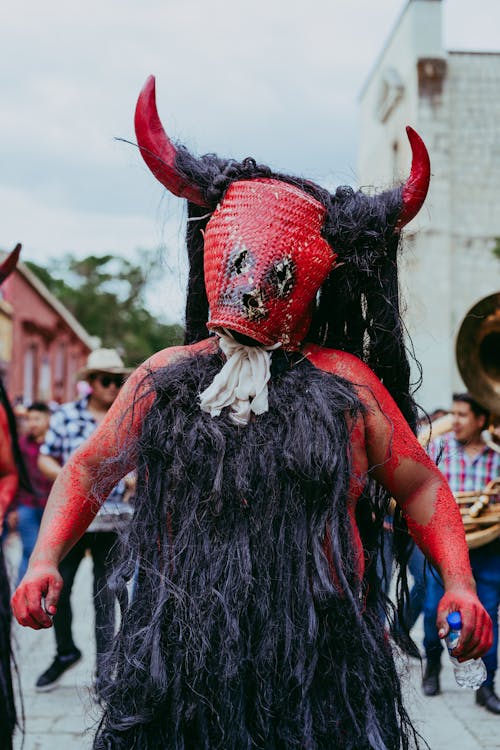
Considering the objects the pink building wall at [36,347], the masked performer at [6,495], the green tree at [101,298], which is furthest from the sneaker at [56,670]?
the green tree at [101,298]

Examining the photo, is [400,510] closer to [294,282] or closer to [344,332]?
[344,332]

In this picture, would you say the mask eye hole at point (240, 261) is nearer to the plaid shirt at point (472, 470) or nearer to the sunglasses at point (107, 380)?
the plaid shirt at point (472, 470)

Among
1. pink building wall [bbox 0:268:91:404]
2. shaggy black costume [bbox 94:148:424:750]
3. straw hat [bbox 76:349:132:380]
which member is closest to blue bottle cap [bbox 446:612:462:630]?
shaggy black costume [bbox 94:148:424:750]

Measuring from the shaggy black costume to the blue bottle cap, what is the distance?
197mm

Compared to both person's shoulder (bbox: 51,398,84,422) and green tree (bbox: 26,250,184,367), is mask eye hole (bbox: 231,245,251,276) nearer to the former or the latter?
person's shoulder (bbox: 51,398,84,422)

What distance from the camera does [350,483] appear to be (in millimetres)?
2432

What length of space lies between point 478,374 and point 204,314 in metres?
3.03

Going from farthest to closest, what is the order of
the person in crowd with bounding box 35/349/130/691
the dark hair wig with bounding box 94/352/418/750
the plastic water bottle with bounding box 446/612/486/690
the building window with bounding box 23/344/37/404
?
the building window with bounding box 23/344/37/404
the person in crowd with bounding box 35/349/130/691
the plastic water bottle with bounding box 446/612/486/690
the dark hair wig with bounding box 94/352/418/750

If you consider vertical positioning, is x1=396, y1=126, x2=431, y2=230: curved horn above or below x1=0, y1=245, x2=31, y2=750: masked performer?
above

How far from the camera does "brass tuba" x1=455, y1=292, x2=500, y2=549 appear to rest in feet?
17.7

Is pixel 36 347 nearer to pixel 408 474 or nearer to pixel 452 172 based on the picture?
pixel 452 172

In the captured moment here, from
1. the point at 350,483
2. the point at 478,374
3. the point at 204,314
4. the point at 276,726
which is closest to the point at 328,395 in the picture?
the point at 350,483

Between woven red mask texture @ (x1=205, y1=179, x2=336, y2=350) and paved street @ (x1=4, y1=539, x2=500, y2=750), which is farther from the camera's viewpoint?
paved street @ (x1=4, y1=539, x2=500, y2=750)

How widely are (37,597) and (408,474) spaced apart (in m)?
0.98
